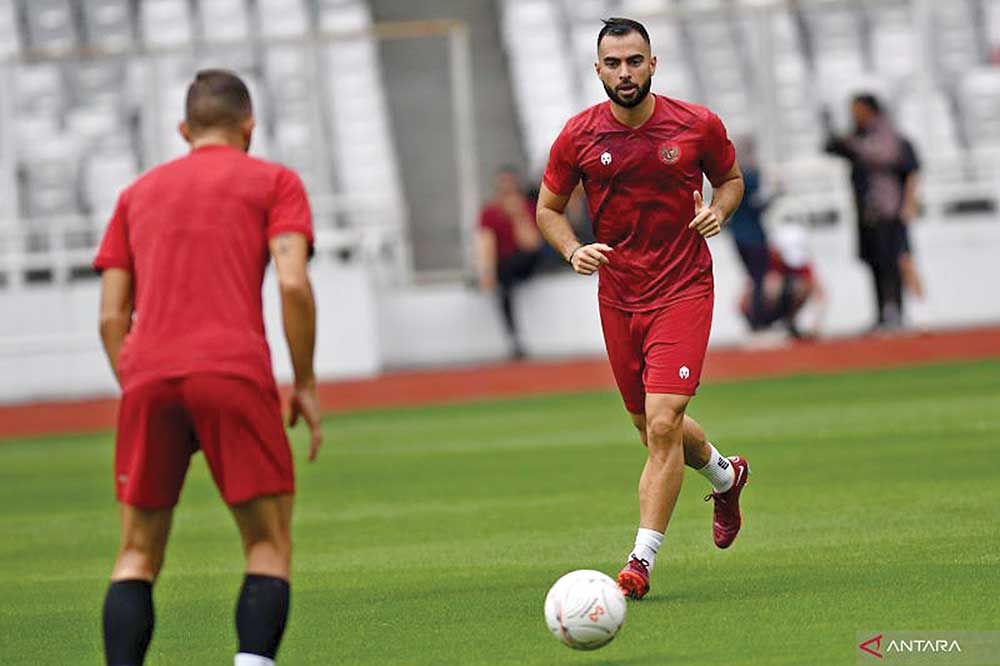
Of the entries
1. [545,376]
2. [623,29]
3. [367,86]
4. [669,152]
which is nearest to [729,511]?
[669,152]

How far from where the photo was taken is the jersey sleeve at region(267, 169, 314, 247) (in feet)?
20.1

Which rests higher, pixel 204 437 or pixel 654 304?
pixel 204 437

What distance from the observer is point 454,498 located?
12531 millimetres

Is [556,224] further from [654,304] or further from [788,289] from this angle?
[788,289]

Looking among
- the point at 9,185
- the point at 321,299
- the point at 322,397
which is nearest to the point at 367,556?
the point at 322,397

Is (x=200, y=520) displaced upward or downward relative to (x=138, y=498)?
downward

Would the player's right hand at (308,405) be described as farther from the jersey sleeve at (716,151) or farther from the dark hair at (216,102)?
the jersey sleeve at (716,151)

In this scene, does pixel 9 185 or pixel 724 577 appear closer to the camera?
pixel 724 577

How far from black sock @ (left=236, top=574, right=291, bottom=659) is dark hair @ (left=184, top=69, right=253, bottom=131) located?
1.32m

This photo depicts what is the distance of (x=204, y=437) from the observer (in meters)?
6.09

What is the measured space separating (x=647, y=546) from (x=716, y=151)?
64.4 inches

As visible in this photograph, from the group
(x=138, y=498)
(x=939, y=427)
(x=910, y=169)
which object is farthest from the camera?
(x=910, y=169)

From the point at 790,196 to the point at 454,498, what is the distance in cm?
1429

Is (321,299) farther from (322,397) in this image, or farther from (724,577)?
(724,577)
